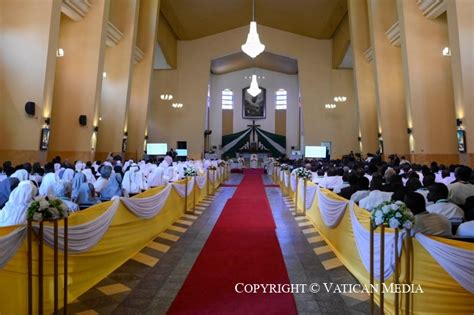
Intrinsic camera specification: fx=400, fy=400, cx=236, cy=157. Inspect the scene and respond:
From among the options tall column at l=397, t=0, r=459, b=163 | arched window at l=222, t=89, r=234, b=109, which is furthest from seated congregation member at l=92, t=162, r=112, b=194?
arched window at l=222, t=89, r=234, b=109

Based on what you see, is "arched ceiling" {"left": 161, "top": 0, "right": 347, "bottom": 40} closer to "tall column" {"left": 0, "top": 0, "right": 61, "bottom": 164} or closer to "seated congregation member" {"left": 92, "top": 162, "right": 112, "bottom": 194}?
"tall column" {"left": 0, "top": 0, "right": 61, "bottom": 164}

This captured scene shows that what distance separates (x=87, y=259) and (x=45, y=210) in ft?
4.02

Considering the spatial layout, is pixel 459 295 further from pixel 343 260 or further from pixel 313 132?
pixel 313 132

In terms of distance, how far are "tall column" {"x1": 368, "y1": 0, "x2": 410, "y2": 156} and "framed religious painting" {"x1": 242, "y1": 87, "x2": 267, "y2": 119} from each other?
16355 mm

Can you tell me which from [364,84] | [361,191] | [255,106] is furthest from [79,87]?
[255,106]

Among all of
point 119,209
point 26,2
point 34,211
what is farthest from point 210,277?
point 26,2

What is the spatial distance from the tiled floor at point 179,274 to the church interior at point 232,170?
0.03m

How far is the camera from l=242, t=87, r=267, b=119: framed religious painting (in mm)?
32688

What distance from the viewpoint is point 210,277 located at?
4.62 m

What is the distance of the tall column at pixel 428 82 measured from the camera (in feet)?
45.5

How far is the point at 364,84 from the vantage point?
19.8m

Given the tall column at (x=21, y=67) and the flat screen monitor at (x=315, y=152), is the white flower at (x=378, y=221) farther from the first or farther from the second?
the flat screen monitor at (x=315, y=152)

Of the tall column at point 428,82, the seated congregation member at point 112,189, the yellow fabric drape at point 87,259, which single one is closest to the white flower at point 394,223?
the yellow fabric drape at point 87,259

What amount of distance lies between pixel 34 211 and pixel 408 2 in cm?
1438
